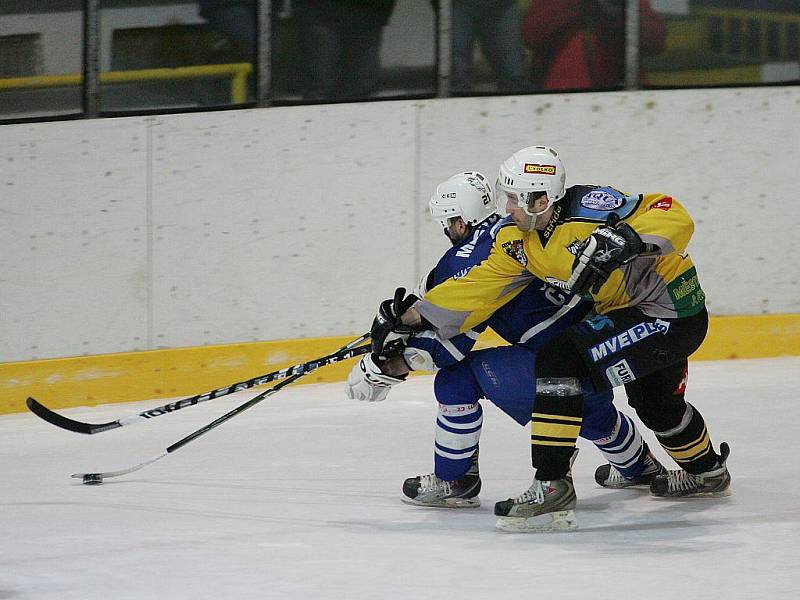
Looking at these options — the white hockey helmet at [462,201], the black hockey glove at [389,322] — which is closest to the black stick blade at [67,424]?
the black hockey glove at [389,322]

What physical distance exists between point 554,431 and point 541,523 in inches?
9.9

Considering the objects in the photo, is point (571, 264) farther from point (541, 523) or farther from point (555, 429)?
point (541, 523)

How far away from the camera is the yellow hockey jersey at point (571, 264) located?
3674 mm

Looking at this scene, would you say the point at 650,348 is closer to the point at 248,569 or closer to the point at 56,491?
the point at 248,569

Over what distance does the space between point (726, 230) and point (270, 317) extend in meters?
1.96

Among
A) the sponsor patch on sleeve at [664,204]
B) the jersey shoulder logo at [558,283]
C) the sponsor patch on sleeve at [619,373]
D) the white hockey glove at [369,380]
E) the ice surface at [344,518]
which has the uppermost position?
the sponsor patch on sleeve at [664,204]

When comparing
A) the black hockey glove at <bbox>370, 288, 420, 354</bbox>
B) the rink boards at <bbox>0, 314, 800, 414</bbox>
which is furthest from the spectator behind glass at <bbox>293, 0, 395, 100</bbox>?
the black hockey glove at <bbox>370, 288, 420, 354</bbox>

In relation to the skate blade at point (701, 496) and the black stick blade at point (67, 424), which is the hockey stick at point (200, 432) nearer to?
the black stick blade at point (67, 424)

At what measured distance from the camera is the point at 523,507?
12.1ft

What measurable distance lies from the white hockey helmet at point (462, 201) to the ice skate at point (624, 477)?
2.81ft

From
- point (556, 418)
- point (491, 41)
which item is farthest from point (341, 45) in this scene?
point (556, 418)

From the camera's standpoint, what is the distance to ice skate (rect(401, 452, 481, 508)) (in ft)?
13.1

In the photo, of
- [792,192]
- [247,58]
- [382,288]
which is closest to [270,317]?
[382,288]

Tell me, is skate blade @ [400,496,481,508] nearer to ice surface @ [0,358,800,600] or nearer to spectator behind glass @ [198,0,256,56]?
ice surface @ [0,358,800,600]
